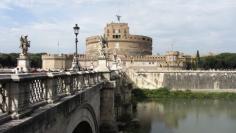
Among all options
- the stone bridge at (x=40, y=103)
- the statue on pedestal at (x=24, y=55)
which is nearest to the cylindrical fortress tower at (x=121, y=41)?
the statue on pedestal at (x=24, y=55)

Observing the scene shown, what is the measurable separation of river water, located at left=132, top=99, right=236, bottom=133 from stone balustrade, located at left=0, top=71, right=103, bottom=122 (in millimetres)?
17804

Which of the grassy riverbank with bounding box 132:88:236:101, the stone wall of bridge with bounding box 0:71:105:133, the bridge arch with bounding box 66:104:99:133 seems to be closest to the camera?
the stone wall of bridge with bounding box 0:71:105:133

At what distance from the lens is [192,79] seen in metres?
64.1

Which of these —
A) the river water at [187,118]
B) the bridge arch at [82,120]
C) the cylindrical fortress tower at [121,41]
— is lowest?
Answer: the river water at [187,118]

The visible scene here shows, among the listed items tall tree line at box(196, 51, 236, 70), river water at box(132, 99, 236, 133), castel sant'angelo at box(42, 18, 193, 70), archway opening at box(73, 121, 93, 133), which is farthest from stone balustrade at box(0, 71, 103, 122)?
tall tree line at box(196, 51, 236, 70)

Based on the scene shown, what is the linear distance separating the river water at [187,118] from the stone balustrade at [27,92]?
1780 centimetres

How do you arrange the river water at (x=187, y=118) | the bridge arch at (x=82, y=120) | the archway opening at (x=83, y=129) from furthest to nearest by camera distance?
the river water at (x=187, y=118)
the archway opening at (x=83, y=129)
the bridge arch at (x=82, y=120)

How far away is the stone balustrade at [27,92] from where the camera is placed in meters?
5.14

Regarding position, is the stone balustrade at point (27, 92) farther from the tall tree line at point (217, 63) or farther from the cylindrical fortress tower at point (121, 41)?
the tall tree line at point (217, 63)

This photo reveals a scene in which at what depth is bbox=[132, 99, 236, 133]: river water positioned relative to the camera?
2866 centimetres

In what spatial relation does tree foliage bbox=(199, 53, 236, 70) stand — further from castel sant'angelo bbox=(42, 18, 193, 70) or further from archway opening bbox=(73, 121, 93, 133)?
archway opening bbox=(73, 121, 93, 133)

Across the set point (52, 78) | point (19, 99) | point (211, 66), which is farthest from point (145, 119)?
point (211, 66)

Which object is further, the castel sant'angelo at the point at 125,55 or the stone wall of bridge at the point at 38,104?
the castel sant'angelo at the point at 125,55

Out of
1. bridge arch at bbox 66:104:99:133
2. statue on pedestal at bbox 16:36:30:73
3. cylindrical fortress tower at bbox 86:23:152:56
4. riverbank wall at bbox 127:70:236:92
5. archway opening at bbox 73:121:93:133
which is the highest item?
cylindrical fortress tower at bbox 86:23:152:56
